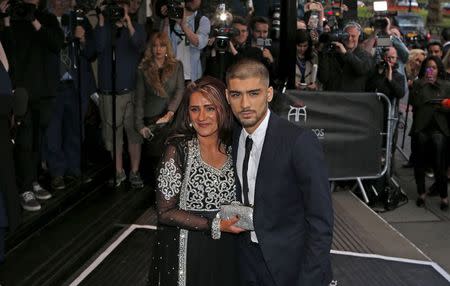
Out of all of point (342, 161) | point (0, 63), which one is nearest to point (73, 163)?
point (0, 63)

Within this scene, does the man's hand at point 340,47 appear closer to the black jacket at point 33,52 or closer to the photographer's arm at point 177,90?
the photographer's arm at point 177,90

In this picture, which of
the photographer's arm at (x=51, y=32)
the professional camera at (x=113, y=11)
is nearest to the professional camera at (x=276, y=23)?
the professional camera at (x=113, y=11)

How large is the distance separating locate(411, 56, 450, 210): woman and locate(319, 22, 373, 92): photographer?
720 mm

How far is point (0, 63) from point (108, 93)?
2454 mm

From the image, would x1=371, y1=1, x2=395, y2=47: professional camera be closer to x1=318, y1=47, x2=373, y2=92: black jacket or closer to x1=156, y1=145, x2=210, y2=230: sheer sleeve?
x1=318, y1=47, x2=373, y2=92: black jacket

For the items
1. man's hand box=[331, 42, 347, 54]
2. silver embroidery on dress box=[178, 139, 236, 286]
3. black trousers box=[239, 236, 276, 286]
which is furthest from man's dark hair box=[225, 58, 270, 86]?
man's hand box=[331, 42, 347, 54]

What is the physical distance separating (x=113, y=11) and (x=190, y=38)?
1.02 meters

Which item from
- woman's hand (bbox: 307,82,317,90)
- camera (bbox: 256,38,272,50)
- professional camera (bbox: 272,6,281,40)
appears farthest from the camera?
professional camera (bbox: 272,6,281,40)

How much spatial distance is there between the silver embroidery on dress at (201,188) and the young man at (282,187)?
0.54ft

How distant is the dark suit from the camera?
238 cm

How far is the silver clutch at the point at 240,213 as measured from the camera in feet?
8.15

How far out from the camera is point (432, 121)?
7.43 m

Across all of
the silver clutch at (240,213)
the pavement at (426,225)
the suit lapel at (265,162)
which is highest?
the suit lapel at (265,162)

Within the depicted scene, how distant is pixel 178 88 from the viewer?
627cm
